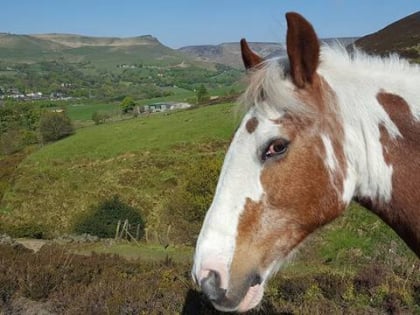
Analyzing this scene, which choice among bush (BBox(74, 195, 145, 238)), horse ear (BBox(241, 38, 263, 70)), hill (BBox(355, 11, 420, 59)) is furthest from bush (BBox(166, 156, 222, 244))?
hill (BBox(355, 11, 420, 59))

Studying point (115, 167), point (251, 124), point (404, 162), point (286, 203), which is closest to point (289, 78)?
point (251, 124)

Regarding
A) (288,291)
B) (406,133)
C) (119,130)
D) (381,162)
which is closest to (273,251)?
(381,162)

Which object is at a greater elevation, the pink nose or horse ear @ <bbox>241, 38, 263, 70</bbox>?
horse ear @ <bbox>241, 38, 263, 70</bbox>

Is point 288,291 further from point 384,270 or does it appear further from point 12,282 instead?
point 12,282

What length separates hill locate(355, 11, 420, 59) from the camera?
58.2 m

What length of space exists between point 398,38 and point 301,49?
71079 millimetres

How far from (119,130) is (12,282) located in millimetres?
60803

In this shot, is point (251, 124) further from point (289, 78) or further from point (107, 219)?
point (107, 219)

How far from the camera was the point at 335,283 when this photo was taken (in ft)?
28.5

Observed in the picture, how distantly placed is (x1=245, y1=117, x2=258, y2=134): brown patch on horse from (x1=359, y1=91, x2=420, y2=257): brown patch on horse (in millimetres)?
765

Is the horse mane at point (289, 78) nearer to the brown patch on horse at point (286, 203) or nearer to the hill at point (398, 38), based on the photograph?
the brown patch on horse at point (286, 203)

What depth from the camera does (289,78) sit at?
10.1 feet

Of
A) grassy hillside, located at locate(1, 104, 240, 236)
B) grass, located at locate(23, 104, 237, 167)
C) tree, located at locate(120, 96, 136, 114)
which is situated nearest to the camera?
grassy hillside, located at locate(1, 104, 240, 236)

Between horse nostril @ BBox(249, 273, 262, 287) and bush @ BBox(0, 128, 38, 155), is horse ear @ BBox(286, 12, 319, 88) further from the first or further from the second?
bush @ BBox(0, 128, 38, 155)
